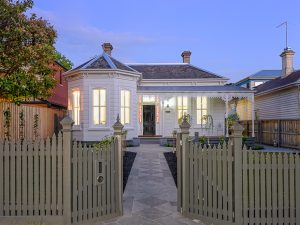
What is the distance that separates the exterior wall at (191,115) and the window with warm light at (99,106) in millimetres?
4082

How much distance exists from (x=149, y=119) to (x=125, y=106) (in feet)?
12.0

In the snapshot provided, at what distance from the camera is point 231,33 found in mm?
167375

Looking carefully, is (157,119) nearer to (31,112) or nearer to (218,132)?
(218,132)

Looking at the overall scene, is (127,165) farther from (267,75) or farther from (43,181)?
(267,75)

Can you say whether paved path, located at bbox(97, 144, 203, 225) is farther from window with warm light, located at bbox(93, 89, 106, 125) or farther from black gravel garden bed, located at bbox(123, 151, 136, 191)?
window with warm light, located at bbox(93, 89, 106, 125)

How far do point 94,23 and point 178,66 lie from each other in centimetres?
17450

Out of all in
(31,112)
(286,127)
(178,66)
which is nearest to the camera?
(31,112)

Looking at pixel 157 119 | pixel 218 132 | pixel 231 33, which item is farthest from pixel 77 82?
pixel 231 33

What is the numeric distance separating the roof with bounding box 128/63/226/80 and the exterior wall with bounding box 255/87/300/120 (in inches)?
192

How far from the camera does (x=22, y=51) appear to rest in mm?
9789

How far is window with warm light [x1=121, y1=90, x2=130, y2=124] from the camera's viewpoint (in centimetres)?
1677

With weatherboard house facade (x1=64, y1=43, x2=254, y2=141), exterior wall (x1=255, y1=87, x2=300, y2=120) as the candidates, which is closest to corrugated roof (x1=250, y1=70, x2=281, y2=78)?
exterior wall (x1=255, y1=87, x2=300, y2=120)

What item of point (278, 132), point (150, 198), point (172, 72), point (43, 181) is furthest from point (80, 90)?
point (278, 132)

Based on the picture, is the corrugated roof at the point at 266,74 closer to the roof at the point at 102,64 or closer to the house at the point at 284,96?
the house at the point at 284,96
